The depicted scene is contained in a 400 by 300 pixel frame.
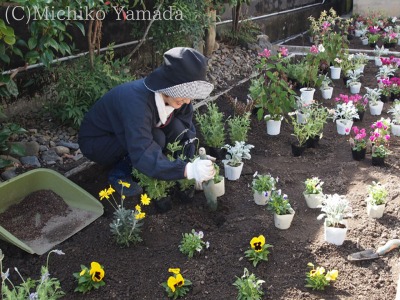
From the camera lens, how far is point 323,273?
2.51m

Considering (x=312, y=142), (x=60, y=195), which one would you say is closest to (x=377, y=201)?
(x=312, y=142)

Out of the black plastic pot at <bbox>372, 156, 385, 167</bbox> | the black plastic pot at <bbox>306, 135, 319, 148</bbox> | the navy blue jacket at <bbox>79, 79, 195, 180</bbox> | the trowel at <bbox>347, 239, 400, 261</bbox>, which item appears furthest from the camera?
the black plastic pot at <bbox>306, 135, 319, 148</bbox>

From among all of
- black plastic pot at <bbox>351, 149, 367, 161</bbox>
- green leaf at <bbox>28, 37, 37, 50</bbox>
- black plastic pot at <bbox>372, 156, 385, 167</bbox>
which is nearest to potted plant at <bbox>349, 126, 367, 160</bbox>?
black plastic pot at <bbox>351, 149, 367, 161</bbox>

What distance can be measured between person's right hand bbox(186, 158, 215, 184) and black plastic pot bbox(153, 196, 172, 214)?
466mm

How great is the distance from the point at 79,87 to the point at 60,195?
111cm

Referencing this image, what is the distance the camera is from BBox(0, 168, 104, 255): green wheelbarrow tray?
2969 mm

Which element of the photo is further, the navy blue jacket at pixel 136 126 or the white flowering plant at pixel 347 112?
the white flowering plant at pixel 347 112

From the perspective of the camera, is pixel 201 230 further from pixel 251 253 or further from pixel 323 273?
pixel 323 273

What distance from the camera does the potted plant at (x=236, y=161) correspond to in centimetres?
347

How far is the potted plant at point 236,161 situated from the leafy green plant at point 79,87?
4.18ft

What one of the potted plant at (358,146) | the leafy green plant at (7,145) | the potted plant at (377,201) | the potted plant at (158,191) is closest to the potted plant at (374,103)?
the potted plant at (358,146)

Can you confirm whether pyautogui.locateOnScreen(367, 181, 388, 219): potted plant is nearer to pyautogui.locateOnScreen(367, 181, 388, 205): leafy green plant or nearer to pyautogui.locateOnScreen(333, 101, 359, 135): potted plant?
pyautogui.locateOnScreen(367, 181, 388, 205): leafy green plant

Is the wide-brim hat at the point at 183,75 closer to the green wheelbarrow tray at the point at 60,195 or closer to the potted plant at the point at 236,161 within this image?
the potted plant at the point at 236,161

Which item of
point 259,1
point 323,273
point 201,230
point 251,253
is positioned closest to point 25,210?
point 201,230
